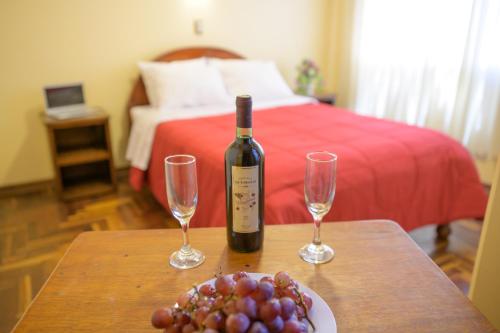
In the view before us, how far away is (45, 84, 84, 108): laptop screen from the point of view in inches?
116

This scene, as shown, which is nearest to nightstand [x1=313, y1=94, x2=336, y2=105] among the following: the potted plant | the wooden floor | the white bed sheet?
the potted plant

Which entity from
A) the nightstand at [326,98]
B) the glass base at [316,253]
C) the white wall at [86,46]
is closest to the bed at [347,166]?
the glass base at [316,253]

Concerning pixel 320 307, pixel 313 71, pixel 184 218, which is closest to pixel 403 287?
pixel 320 307

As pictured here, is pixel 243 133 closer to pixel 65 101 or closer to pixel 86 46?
pixel 65 101

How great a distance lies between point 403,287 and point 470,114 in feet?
8.63

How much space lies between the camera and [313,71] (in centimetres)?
379

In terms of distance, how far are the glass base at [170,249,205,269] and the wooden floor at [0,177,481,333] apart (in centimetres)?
122

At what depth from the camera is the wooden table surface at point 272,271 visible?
2.29ft

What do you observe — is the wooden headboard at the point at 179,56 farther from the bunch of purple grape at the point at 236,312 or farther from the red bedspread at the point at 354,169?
the bunch of purple grape at the point at 236,312

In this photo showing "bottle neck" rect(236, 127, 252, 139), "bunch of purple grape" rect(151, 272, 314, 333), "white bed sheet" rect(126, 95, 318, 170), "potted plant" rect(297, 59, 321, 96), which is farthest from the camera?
"potted plant" rect(297, 59, 321, 96)

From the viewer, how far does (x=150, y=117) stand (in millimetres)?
2861

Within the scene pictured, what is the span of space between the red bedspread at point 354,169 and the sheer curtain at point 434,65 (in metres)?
0.87

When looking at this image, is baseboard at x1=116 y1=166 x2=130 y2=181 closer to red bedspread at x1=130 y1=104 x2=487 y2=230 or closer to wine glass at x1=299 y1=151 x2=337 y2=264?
red bedspread at x1=130 y1=104 x2=487 y2=230

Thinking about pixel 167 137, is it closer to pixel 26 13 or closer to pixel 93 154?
pixel 93 154
